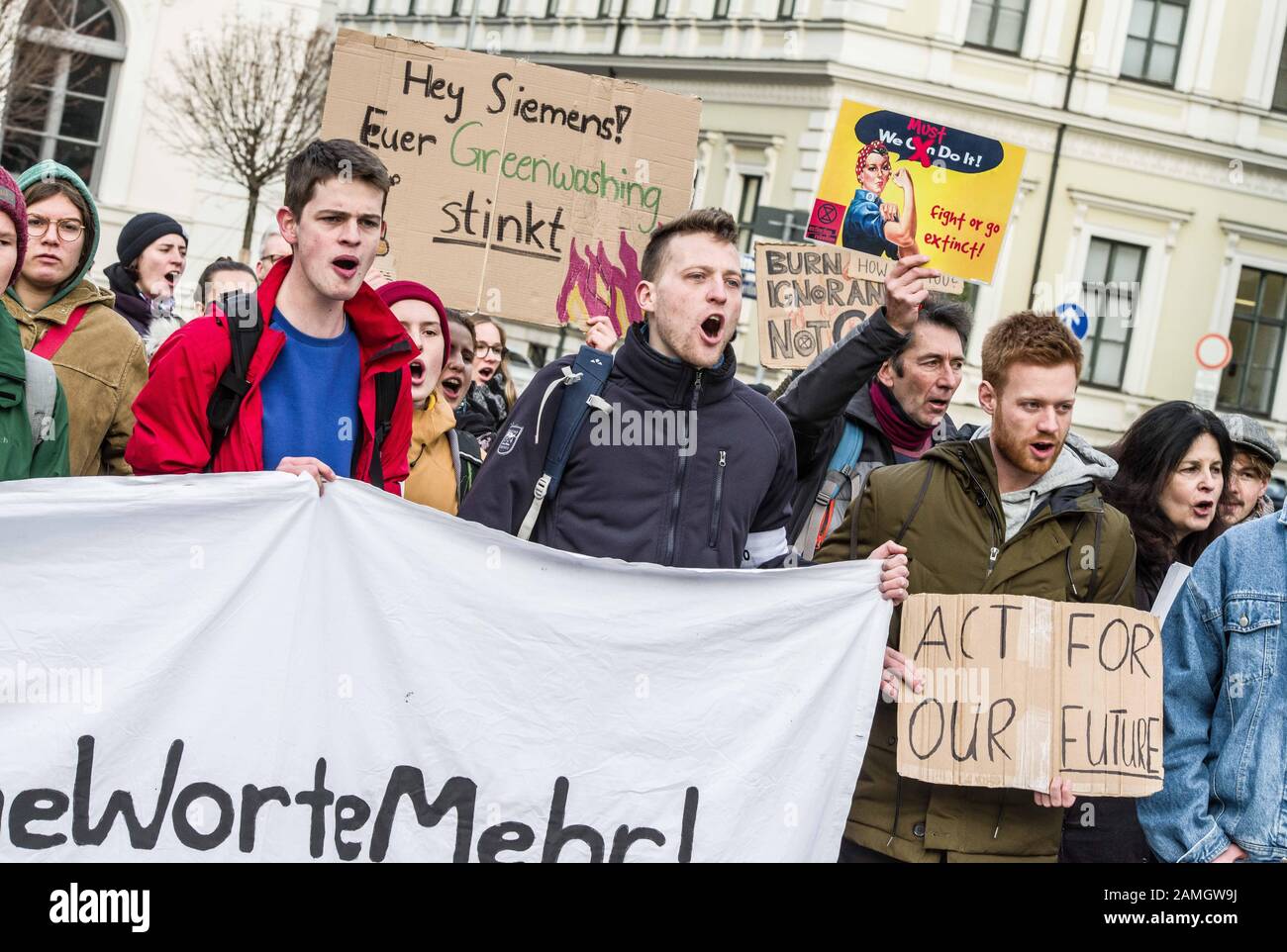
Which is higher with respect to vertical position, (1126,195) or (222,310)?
(1126,195)

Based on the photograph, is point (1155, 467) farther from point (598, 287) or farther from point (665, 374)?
point (598, 287)

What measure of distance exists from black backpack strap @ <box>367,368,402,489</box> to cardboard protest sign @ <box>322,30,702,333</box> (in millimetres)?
2389

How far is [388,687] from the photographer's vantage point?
4.51 metres

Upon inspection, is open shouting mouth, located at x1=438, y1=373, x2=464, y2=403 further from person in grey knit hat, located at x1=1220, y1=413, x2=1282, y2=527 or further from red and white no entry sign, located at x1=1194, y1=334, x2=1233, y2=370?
red and white no entry sign, located at x1=1194, y1=334, x2=1233, y2=370

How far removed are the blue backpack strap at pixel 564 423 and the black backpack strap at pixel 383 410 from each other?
0.41 m

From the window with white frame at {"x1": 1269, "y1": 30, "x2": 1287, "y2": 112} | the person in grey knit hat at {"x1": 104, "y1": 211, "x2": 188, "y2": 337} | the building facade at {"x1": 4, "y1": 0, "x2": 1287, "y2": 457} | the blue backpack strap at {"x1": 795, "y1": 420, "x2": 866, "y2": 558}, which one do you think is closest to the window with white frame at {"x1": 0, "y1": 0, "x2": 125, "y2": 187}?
the building facade at {"x1": 4, "y1": 0, "x2": 1287, "y2": 457}

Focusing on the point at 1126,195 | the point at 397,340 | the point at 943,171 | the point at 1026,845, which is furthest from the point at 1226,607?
the point at 1126,195

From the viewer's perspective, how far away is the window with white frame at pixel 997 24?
108 feet

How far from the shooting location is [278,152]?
30.7m

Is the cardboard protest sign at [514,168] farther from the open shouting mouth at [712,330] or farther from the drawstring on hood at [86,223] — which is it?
the open shouting mouth at [712,330]

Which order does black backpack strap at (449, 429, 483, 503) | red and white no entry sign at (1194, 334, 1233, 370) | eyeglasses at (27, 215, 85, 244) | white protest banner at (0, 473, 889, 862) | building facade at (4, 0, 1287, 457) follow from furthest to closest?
building facade at (4, 0, 1287, 457) → red and white no entry sign at (1194, 334, 1233, 370) → black backpack strap at (449, 429, 483, 503) → eyeglasses at (27, 215, 85, 244) → white protest banner at (0, 473, 889, 862)

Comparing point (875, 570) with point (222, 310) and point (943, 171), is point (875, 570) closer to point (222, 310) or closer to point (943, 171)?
point (222, 310)

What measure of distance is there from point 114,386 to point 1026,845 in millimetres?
2819

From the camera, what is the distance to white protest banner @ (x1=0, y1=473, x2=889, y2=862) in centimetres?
428
